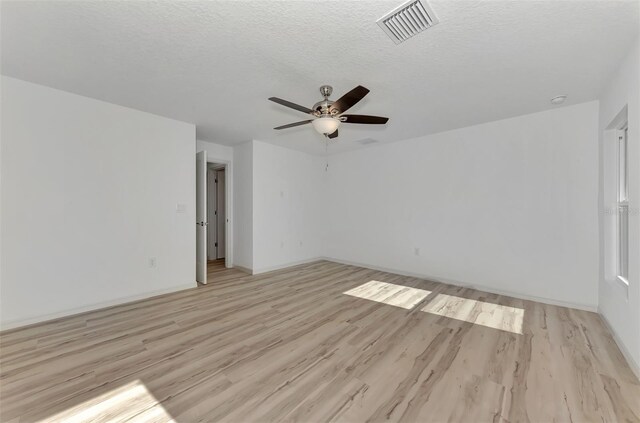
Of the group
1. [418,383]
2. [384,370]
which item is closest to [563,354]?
[418,383]

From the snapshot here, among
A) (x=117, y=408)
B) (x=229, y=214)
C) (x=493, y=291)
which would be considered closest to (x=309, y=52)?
(x=117, y=408)

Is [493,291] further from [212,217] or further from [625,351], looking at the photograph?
[212,217]

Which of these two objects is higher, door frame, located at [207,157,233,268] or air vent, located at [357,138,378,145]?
air vent, located at [357,138,378,145]

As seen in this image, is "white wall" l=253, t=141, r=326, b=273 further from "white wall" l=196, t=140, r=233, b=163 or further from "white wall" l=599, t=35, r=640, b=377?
"white wall" l=599, t=35, r=640, b=377

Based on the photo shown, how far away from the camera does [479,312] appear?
316 centimetres

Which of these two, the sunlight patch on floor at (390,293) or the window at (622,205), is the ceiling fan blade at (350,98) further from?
the window at (622,205)

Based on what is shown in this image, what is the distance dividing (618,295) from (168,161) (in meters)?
5.65

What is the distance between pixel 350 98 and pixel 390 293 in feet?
9.48

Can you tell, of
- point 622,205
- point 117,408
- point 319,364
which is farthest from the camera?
point 622,205

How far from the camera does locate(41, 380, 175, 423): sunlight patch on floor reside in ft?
5.16

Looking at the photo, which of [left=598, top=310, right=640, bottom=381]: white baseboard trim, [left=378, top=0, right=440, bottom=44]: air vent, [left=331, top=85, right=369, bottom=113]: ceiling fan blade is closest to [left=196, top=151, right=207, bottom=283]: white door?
[left=331, top=85, right=369, bottom=113]: ceiling fan blade

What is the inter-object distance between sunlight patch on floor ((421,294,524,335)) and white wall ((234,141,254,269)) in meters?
3.39

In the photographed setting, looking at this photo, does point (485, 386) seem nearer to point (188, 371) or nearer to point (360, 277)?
point (188, 371)

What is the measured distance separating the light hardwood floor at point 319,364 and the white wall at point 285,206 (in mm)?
1890
